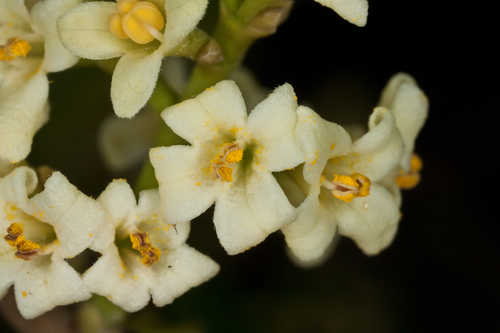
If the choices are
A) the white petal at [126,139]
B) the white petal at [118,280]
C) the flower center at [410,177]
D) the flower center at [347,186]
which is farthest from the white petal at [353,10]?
the white petal at [126,139]

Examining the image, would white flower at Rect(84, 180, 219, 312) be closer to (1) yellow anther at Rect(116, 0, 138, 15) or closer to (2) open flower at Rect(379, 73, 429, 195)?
(1) yellow anther at Rect(116, 0, 138, 15)

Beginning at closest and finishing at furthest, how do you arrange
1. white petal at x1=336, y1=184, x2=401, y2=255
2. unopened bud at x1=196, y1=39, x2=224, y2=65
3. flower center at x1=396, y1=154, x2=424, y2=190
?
1. unopened bud at x1=196, y1=39, x2=224, y2=65
2. white petal at x1=336, y1=184, x2=401, y2=255
3. flower center at x1=396, y1=154, x2=424, y2=190

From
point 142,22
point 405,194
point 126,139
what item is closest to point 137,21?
point 142,22

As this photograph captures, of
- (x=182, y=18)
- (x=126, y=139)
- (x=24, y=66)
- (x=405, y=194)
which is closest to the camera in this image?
(x=182, y=18)

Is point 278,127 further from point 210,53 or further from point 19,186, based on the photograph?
point 19,186

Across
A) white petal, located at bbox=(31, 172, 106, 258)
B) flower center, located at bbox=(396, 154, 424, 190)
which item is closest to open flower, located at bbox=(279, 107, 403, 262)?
flower center, located at bbox=(396, 154, 424, 190)

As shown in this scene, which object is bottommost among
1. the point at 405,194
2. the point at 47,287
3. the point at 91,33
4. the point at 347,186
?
the point at 405,194

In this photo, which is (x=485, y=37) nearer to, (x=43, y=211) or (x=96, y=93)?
(x=96, y=93)

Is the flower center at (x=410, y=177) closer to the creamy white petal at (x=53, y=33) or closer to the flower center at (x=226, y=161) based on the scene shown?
the flower center at (x=226, y=161)
